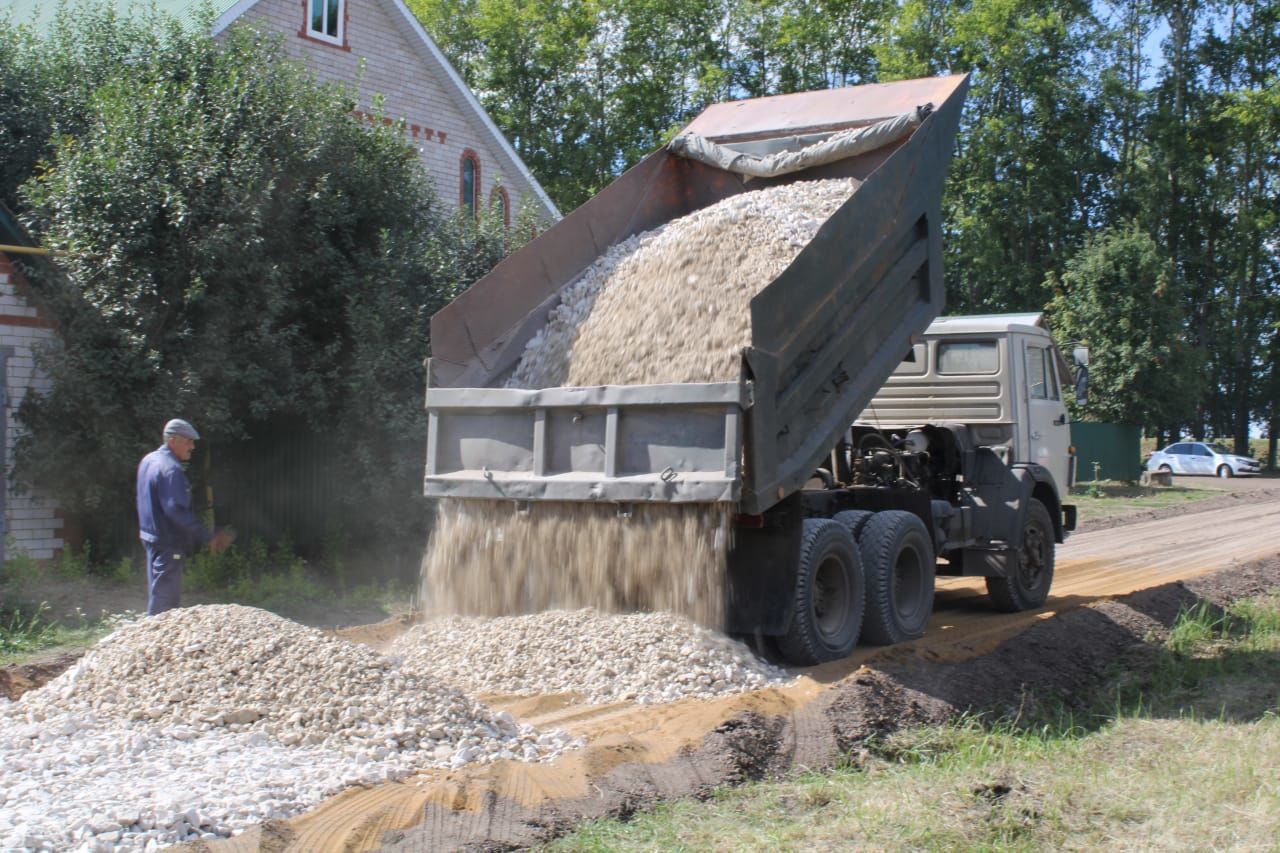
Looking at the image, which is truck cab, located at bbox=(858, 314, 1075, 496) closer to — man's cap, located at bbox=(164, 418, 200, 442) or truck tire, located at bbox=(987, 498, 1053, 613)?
truck tire, located at bbox=(987, 498, 1053, 613)

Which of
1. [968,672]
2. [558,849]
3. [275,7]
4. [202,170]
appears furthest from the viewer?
[275,7]

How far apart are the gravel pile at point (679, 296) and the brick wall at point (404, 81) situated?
1223 cm

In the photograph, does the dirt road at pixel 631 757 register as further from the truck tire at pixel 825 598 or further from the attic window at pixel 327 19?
the attic window at pixel 327 19

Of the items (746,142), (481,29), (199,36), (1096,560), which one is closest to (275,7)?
(199,36)

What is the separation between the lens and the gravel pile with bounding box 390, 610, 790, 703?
23.8 feet

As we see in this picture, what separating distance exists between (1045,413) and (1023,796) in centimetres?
703

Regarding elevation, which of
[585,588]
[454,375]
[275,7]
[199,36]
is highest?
[275,7]

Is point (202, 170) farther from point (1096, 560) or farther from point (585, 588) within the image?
point (1096, 560)

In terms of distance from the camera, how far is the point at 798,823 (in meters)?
5.13

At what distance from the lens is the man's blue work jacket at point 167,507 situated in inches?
318

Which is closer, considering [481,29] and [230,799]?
[230,799]

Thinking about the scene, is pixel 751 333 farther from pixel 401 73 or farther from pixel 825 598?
pixel 401 73

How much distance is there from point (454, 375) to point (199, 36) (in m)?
7.89

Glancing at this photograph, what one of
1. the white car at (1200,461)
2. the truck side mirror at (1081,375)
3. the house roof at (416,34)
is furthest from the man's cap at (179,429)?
the white car at (1200,461)
